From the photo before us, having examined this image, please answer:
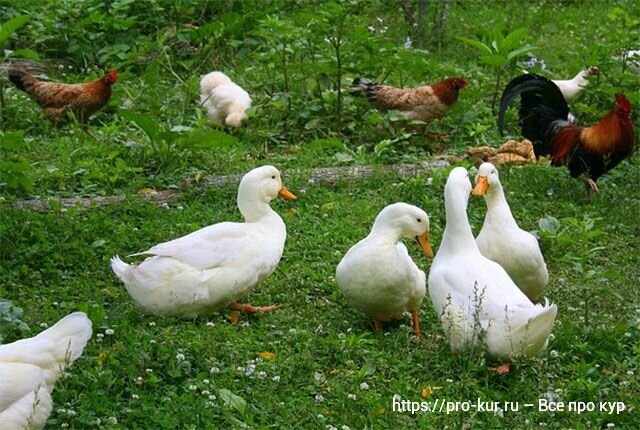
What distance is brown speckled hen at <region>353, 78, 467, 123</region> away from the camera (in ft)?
31.4

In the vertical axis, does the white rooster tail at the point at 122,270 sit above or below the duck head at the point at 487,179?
below

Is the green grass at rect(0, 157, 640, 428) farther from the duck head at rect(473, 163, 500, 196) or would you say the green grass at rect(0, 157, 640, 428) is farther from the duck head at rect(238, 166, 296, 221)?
the duck head at rect(473, 163, 500, 196)

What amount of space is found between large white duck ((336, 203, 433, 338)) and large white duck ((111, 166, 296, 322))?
0.50 m

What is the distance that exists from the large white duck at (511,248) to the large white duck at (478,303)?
441 mm

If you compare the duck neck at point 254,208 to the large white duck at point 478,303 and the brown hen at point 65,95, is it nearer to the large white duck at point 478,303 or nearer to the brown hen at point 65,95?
the large white duck at point 478,303

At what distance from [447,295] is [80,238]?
267 centimetres

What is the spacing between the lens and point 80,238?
7.07m

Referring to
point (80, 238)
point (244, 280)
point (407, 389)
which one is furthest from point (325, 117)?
point (407, 389)

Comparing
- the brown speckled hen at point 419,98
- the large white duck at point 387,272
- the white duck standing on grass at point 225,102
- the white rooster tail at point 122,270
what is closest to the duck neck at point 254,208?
the large white duck at point 387,272

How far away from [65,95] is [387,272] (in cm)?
476

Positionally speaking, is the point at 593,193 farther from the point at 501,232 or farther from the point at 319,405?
the point at 319,405

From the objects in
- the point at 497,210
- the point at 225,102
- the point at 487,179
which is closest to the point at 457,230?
the point at 497,210

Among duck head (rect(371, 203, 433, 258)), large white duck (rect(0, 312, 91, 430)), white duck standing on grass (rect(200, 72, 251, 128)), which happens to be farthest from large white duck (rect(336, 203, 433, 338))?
white duck standing on grass (rect(200, 72, 251, 128))

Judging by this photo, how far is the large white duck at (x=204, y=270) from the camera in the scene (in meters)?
5.94
